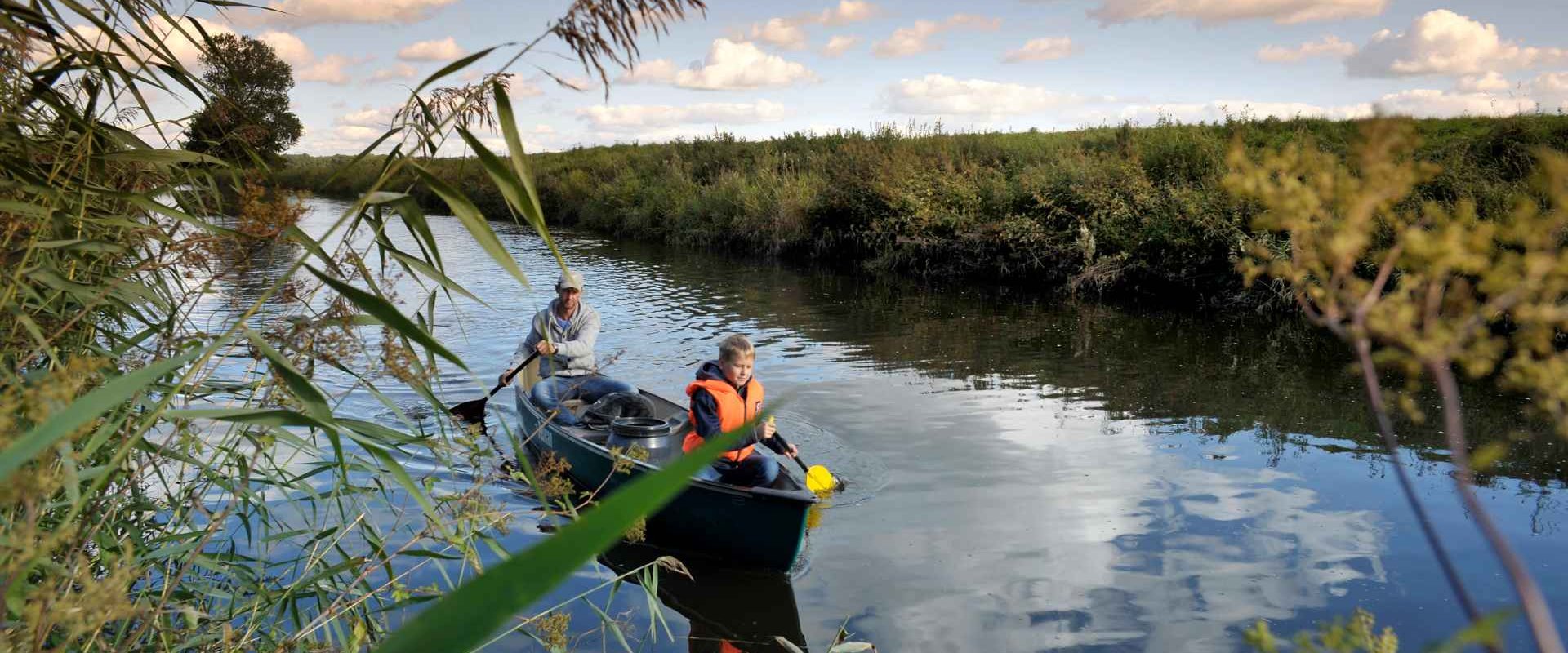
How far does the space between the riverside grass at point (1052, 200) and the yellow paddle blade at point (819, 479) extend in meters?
5.85

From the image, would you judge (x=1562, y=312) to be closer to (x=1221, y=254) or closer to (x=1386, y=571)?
(x=1386, y=571)

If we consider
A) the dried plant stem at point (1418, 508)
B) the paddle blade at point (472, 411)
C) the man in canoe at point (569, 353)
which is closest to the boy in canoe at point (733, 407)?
the man in canoe at point (569, 353)

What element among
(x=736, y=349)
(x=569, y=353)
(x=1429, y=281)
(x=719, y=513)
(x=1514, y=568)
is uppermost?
(x=1429, y=281)

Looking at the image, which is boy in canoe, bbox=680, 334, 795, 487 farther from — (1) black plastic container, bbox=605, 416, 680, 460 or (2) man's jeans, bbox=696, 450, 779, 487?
(1) black plastic container, bbox=605, 416, 680, 460

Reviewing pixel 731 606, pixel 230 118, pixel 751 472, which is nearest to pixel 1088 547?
pixel 751 472

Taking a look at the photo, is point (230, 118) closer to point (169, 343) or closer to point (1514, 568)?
point (169, 343)

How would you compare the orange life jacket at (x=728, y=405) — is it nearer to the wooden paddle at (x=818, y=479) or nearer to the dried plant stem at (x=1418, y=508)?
the wooden paddle at (x=818, y=479)

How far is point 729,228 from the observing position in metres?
26.9

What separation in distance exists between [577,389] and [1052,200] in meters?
11.0

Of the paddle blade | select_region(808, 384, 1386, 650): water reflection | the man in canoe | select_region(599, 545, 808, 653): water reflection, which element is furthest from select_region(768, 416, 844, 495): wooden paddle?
the paddle blade

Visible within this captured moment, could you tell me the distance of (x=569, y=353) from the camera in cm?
911

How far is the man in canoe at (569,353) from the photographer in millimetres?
8766

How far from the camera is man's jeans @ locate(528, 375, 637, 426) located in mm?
8609

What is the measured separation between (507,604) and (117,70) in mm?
2795
